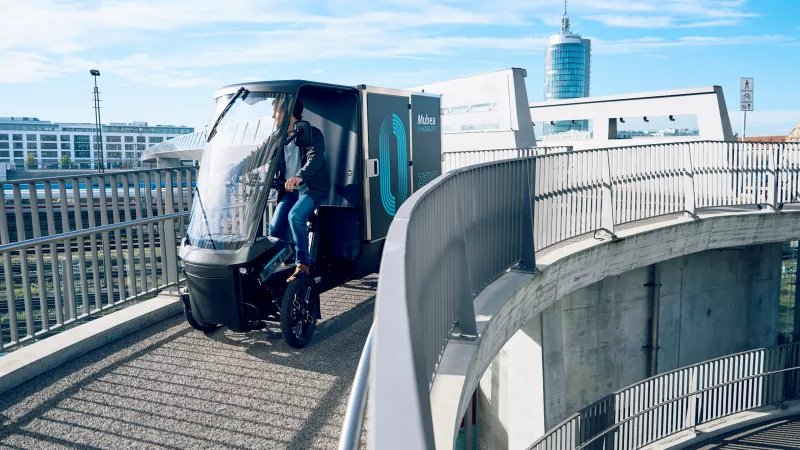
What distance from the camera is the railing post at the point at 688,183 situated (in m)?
11.6

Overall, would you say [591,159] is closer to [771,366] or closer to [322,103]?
[322,103]

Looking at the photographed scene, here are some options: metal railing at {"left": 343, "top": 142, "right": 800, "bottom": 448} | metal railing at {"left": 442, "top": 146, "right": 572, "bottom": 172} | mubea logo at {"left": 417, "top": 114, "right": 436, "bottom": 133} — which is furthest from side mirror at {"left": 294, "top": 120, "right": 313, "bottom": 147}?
metal railing at {"left": 442, "top": 146, "right": 572, "bottom": 172}

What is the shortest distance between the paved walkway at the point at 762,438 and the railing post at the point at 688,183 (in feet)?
16.6

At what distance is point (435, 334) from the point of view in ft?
13.0

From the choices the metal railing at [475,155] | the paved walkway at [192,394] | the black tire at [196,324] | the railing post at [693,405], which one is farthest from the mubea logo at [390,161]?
the railing post at [693,405]

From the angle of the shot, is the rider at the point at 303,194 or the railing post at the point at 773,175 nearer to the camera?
the rider at the point at 303,194

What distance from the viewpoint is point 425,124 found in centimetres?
886

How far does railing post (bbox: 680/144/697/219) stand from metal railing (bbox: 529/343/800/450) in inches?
124

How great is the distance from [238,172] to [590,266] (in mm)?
5857

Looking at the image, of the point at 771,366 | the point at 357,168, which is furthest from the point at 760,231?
the point at 357,168

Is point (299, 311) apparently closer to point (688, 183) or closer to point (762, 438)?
point (688, 183)

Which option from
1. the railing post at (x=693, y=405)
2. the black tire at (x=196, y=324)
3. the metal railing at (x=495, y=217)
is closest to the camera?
the metal railing at (x=495, y=217)

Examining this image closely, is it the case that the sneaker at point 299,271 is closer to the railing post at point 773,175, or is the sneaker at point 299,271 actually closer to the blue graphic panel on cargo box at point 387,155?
the blue graphic panel on cargo box at point 387,155

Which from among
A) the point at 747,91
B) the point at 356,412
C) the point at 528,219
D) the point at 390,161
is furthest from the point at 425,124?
the point at 747,91
